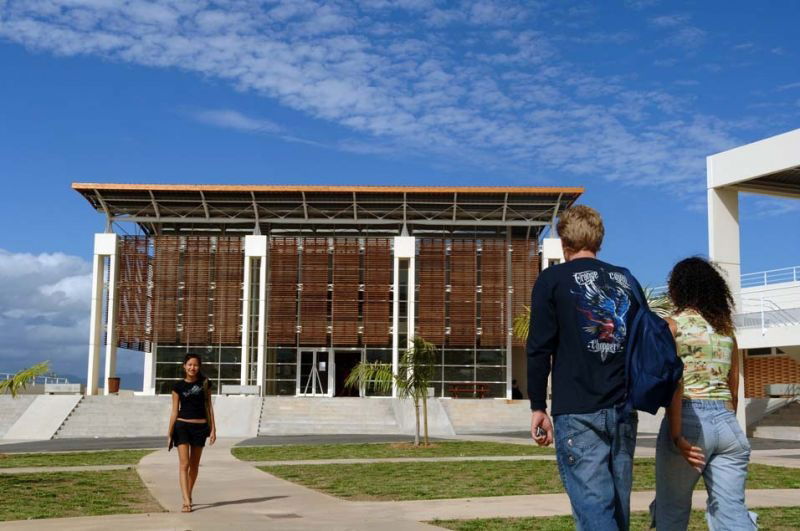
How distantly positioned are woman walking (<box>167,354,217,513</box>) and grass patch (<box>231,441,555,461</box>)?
29.7ft

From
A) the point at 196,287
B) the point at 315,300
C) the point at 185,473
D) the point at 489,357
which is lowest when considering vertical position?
the point at 185,473

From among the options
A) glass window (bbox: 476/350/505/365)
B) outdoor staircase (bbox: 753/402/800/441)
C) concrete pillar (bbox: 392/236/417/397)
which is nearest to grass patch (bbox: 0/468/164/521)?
outdoor staircase (bbox: 753/402/800/441)

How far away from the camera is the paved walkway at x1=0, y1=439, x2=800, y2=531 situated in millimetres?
9023

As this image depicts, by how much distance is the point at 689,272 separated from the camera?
577 cm

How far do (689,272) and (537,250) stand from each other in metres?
41.1

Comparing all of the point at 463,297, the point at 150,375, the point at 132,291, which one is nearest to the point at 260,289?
the point at 132,291

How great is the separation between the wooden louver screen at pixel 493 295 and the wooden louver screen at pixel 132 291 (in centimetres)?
1632

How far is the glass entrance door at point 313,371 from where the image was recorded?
155 feet

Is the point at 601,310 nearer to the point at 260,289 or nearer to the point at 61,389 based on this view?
the point at 61,389

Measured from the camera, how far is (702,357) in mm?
5523

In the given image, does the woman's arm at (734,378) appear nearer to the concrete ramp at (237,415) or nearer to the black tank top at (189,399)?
the black tank top at (189,399)

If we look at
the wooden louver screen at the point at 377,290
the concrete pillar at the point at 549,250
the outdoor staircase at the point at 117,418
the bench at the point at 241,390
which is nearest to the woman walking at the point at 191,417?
the outdoor staircase at the point at 117,418

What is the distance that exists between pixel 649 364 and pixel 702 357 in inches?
41.9

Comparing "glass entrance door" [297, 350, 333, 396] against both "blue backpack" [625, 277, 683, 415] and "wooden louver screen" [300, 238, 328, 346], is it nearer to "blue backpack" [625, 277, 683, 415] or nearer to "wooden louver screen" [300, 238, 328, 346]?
"wooden louver screen" [300, 238, 328, 346]
